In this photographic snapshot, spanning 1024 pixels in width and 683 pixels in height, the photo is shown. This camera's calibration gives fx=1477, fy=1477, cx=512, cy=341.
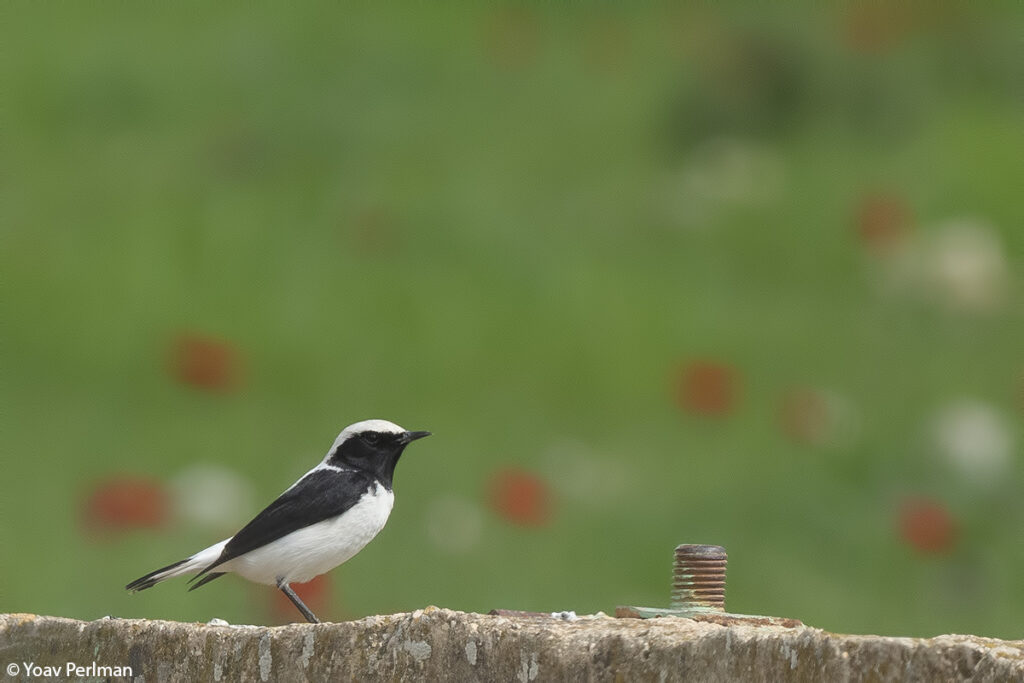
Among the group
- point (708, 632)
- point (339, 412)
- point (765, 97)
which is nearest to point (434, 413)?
point (339, 412)

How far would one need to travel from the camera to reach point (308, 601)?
23.2ft

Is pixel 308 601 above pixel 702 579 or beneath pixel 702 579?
above

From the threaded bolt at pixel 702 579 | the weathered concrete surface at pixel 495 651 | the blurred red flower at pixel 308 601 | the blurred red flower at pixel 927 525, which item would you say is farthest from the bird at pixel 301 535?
the blurred red flower at pixel 927 525

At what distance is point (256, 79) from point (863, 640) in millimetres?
7943

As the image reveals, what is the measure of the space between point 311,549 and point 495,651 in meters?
1.75

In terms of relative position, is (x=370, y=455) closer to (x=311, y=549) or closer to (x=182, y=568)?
(x=311, y=549)

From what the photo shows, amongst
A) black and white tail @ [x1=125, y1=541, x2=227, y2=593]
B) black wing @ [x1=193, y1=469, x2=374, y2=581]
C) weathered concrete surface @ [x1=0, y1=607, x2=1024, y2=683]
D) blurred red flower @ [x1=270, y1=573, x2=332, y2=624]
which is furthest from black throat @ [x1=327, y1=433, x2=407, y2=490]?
blurred red flower @ [x1=270, y1=573, x2=332, y2=624]

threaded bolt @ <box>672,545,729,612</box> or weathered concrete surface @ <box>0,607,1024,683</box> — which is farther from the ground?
threaded bolt @ <box>672,545,729,612</box>

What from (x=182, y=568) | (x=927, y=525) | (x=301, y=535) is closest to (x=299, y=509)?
(x=301, y=535)

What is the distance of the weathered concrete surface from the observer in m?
2.17

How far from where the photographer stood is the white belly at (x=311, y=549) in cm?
429

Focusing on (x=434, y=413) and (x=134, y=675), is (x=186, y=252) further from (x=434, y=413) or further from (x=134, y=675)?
(x=134, y=675)

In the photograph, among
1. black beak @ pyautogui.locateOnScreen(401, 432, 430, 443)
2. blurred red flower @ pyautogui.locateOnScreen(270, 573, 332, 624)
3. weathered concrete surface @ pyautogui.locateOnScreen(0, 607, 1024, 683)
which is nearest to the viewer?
weathered concrete surface @ pyautogui.locateOnScreen(0, 607, 1024, 683)

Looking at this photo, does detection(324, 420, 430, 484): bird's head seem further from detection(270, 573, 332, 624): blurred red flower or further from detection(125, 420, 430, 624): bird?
detection(270, 573, 332, 624): blurred red flower
